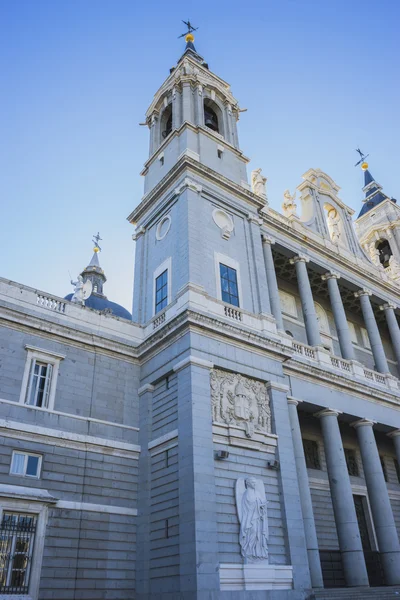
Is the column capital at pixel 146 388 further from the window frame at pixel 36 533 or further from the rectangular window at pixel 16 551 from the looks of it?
the rectangular window at pixel 16 551

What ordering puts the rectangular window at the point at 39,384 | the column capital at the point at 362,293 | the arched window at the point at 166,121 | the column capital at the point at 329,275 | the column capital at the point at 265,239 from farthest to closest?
the column capital at the point at 362,293 → the arched window at the point at 166,121 → the column capital at the point at 329,275 → the column capital at the point at 265,239 → the rectangular window at the point at 39,384

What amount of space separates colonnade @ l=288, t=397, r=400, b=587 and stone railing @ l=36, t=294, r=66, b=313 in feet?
31.9

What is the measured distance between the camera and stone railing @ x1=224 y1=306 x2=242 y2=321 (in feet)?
67.2

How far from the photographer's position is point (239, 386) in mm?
18891

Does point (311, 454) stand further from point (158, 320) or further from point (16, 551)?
point (16, 551)

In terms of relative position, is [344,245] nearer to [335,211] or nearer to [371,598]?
[335,211]

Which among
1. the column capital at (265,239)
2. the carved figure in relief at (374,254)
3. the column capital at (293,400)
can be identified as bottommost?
the column capital at (293,400)

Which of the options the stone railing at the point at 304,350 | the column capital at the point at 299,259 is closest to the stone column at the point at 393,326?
the column capital at the point at 299,259

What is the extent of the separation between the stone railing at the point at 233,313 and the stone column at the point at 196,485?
2.89 metres

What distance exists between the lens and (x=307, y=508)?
63.2 feet

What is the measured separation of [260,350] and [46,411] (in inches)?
322

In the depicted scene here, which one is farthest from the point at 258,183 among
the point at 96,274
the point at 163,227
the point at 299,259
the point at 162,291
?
the point at 96,274

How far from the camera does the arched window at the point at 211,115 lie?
2797 cm

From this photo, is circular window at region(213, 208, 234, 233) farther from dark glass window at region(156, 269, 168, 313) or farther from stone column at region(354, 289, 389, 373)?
stone column at region(354, 289, 389, 373)
